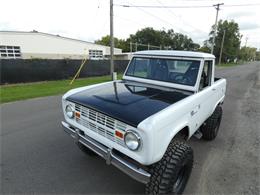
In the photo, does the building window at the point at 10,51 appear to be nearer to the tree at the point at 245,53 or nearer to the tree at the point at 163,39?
the tree at the point at 163,39

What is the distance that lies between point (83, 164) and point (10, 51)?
28.6 m

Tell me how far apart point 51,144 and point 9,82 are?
994 centimetres

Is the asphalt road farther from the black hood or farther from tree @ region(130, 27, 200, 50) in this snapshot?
tree @ region(130, 27, 200, 50)

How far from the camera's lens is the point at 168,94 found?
116 inches

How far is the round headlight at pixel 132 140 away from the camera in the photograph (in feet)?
6.38

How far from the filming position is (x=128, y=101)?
98.0 inches

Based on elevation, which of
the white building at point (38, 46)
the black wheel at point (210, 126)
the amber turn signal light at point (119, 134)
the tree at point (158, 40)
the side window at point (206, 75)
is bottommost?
the black wheel at point (210, 126)

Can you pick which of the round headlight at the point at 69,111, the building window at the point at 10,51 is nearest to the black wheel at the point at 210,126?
the round headlight at the point at 69,111

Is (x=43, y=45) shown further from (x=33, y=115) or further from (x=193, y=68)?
(x=193, y=68)

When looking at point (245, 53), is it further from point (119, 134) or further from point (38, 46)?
point (119, 134)

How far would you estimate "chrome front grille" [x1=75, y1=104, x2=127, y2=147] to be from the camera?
2143 millimetres

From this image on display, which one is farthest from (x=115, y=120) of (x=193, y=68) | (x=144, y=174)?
(x=193, y=68)

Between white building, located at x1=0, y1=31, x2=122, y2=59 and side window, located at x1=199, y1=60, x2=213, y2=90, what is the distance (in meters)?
26.5

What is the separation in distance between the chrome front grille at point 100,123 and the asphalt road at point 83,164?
35.9 inches
